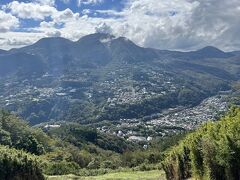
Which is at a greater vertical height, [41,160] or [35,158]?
[35,158]

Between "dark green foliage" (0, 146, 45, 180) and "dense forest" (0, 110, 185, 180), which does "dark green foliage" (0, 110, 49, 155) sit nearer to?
"dense forest" (0, 110, 185, 180)

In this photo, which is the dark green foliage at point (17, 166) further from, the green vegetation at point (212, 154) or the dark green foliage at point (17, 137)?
the dark green foliage at point (17, 137)

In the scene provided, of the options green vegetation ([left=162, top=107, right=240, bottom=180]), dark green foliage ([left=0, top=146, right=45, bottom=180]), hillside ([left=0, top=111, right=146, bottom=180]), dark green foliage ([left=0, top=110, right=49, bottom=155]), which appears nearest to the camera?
green vegetation ([left=162, top=107, right=240, bottom=180])

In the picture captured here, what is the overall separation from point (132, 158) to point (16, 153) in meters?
80.5

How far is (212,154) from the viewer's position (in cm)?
4156

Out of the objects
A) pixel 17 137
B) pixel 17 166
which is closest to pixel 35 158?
pixel 17 166

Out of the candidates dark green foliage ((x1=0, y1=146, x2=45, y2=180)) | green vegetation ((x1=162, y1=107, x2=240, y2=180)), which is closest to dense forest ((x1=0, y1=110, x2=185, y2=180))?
dark green foliage ((x1=0, y1=146, x2=45, y2=180))

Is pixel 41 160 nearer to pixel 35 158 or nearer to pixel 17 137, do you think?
pixel 35 158

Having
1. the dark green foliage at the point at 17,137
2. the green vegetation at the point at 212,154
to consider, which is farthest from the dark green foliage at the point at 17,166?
the dark green foliage at the point at 17,137

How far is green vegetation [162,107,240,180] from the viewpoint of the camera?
128 ft

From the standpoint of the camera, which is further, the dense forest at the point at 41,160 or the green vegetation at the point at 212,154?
the dense forest at the point at 41,160

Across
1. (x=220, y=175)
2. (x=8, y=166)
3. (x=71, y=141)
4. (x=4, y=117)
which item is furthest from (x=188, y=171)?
(x=71, y=141)

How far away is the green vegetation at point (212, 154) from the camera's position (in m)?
39.1

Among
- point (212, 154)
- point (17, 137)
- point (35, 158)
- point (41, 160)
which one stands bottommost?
point (17, 137)
